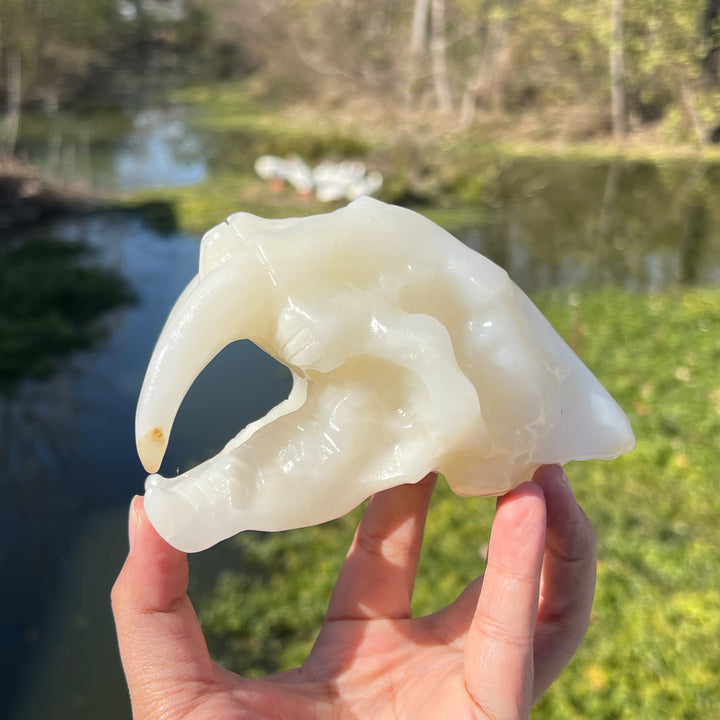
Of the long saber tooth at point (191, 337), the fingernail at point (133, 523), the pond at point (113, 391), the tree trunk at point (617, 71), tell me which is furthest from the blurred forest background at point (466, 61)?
the fingernail at point (133, 523)

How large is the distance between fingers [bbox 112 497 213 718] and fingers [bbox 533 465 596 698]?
0.89 meters

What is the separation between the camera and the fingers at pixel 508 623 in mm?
1220

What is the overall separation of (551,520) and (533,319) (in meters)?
0.53

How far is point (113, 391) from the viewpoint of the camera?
5.39 m

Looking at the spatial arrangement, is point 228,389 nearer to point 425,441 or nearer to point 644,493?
point 644,493

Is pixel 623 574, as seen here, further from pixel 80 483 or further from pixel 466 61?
pixel 466 61

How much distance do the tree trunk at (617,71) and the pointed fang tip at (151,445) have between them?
14.8 m

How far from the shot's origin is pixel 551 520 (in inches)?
66.2

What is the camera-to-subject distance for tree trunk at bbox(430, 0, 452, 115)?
16344 mm

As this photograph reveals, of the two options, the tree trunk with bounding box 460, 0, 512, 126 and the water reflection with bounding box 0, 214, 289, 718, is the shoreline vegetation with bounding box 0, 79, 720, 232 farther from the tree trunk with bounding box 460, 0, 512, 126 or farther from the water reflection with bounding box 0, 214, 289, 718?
the water reflection with bounding box 0, 214, 289, 718

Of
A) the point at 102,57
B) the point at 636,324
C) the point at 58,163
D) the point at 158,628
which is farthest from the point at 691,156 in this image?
the point at 102,57

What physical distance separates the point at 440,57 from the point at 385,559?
17.9m

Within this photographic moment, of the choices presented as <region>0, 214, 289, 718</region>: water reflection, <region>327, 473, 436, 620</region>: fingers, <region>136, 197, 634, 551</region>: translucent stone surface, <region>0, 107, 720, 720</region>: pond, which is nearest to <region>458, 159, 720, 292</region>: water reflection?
<region>0, 107, 720, 720</region>: pond

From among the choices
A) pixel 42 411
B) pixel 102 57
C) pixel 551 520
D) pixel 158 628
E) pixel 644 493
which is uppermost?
pixel 158 628
